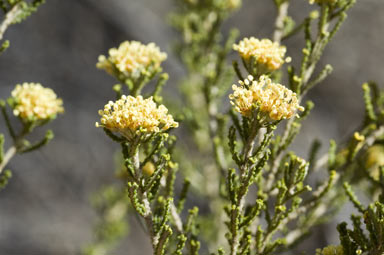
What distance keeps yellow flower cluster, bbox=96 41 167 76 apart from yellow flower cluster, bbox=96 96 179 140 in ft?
1.17

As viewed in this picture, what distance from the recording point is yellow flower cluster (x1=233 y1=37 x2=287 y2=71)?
142 centimetres

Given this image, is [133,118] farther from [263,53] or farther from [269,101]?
[263,53]

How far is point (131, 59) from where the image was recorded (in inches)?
61.3

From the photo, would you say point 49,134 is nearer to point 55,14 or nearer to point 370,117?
point 370,117

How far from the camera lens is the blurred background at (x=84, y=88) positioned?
568 centimetres

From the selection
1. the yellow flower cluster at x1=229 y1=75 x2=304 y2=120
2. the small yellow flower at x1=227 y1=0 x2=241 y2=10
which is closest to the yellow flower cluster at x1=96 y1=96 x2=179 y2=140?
the yellow flower cluster at x1=229 y1=75 x2=304 y2=120

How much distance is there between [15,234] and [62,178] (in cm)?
99

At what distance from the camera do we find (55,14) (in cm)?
664

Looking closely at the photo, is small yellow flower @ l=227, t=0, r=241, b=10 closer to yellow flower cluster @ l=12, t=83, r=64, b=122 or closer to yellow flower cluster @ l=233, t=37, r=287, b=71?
yellow flower cluster @ l=233, t=37, r=287, b=71

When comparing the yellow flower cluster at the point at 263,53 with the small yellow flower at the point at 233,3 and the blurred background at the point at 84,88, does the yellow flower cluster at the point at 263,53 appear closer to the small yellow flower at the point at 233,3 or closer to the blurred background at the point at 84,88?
the small yellow flower at the point at 233,3

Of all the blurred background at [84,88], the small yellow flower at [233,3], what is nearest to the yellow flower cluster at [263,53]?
the small yellow flower at [233,3]

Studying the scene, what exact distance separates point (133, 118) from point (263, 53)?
55 cm

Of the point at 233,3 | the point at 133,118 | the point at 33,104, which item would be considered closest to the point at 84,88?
the point at 233,3

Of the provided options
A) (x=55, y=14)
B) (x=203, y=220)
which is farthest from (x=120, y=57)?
(x=55, y=14)
